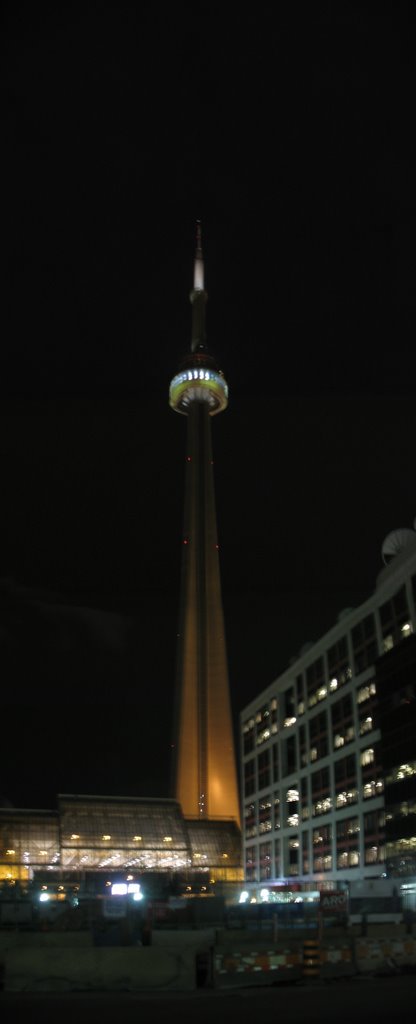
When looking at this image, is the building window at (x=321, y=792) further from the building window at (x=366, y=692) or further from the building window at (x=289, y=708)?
the building window at (x=366, y=692)

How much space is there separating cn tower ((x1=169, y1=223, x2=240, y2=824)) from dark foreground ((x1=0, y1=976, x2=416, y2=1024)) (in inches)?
4969

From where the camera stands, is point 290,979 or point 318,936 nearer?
point 290,979

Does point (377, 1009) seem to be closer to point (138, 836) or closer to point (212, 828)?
point (138, 836)

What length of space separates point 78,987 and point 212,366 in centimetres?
17155

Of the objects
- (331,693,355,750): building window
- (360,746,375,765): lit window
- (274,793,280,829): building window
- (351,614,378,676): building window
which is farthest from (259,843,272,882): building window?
(351,614,378,676): building window

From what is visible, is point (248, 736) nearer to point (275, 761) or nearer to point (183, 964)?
point (275, 761)

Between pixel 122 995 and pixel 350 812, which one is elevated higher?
pixel 350 812

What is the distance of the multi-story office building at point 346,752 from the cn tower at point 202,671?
21.3 ft

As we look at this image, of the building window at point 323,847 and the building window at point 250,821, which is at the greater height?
the building window at point 250,821

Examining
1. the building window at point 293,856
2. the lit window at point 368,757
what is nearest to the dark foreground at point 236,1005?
the lit window at point 368,757

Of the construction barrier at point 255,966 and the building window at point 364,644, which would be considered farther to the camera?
the building window at point 364,644

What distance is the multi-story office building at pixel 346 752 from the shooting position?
90.6 meters

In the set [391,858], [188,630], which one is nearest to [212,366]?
[188,630]

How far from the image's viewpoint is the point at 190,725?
151000mm
